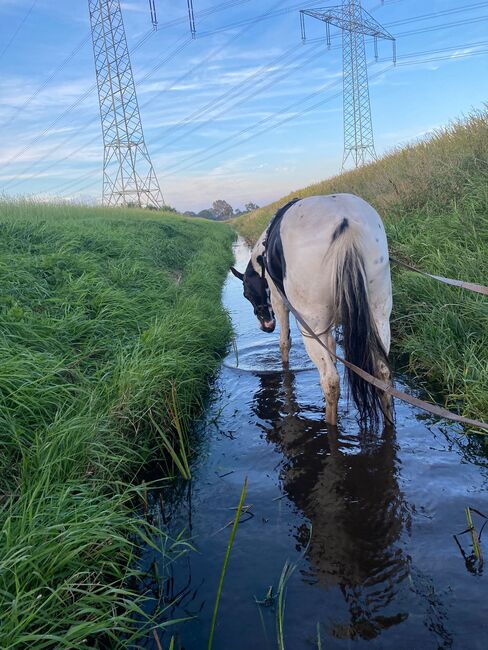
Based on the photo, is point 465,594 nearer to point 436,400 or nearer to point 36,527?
point 36,527

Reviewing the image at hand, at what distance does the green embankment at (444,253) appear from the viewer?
158 inches

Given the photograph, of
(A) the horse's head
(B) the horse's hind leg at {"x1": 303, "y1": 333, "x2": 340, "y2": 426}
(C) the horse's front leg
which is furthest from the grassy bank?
(B) the horse's hind leg at {"x1": 303, "y1": 333, "x2": 340, "y2": 426}

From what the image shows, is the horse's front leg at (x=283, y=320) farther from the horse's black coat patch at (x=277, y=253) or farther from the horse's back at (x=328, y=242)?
the horse's back at (x=328, y=242)

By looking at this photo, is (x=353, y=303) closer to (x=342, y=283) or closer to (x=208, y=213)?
(x=342, y=283)

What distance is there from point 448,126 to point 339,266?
8075 millimetres

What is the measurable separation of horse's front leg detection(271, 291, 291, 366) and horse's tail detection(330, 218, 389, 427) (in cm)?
180

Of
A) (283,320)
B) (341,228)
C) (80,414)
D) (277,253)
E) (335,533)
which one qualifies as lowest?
(335,533)

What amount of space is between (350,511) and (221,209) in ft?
319

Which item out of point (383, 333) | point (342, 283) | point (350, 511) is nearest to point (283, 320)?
point (383, 333)

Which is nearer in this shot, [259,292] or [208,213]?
[259,292]

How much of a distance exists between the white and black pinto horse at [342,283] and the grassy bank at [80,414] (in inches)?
45.9

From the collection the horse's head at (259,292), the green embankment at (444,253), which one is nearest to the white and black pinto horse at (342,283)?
the green embankment at (444,253)

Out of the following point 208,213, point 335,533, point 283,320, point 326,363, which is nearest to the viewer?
point 335,533

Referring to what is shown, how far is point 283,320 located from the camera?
17.0 ft
